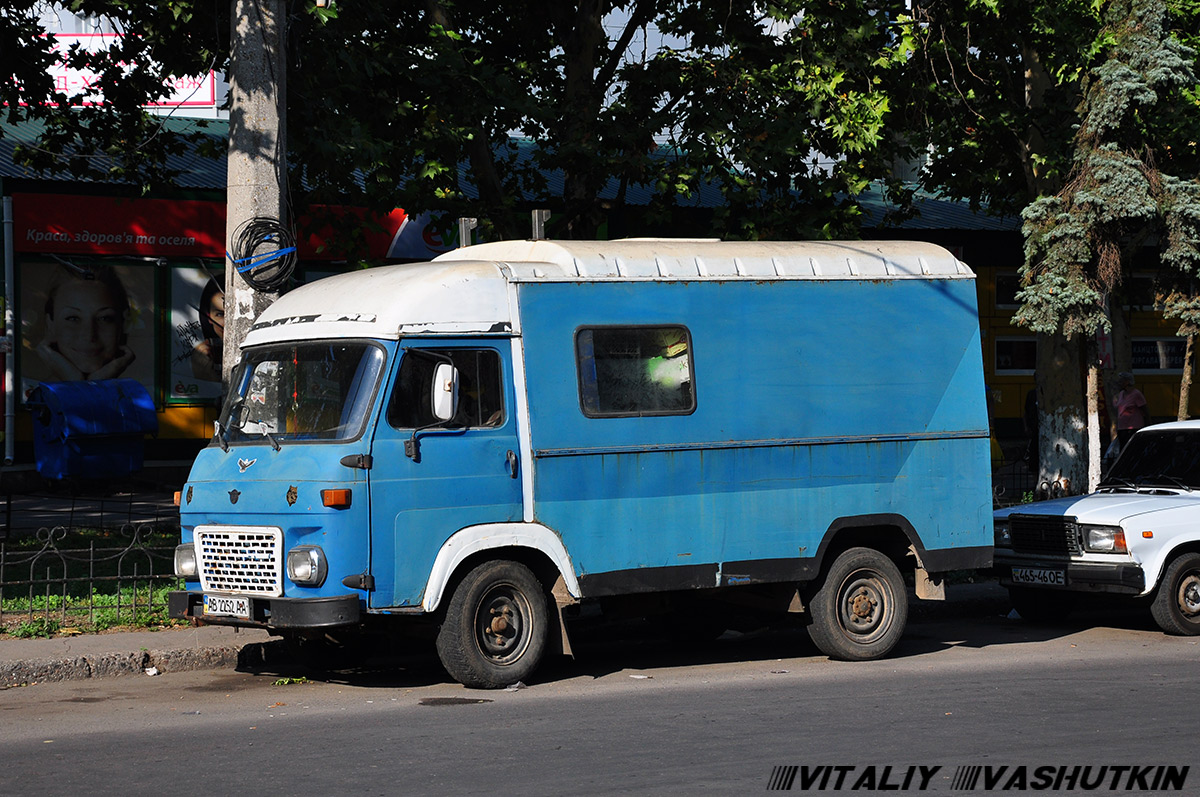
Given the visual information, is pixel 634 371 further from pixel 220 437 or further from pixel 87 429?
pixel 87 429

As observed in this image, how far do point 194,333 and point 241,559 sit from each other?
15.7 meters

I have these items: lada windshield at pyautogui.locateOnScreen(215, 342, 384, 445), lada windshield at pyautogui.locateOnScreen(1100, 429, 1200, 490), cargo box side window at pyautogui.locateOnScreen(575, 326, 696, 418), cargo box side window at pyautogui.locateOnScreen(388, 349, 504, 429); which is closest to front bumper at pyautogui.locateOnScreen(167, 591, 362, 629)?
lada windshield at pyautogui.locateOnScreen(215, 342, 384, 445)

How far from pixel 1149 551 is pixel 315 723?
253 inches

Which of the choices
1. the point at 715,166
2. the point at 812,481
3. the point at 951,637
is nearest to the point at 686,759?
the point at 812,481

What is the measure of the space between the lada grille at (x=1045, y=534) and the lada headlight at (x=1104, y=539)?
0.09 metres

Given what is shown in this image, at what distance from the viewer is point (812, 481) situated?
9.77 metres

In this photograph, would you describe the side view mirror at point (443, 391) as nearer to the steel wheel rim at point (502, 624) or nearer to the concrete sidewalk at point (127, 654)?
the steel wheel rim at point (502, 624)

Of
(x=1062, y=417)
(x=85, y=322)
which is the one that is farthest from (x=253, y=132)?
(x=85, y=322)

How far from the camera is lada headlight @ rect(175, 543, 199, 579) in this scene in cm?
910

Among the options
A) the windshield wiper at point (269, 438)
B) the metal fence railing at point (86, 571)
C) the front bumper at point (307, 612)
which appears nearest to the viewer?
the front bumper at point (307, 612)

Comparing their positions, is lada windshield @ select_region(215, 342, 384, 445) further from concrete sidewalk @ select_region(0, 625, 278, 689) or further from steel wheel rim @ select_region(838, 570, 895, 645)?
steel wheel rim @ select_region(838, 570, 895, 645)

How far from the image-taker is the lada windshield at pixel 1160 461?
1174 centimetres

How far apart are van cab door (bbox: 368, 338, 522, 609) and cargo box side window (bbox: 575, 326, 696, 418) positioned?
51 centimetres

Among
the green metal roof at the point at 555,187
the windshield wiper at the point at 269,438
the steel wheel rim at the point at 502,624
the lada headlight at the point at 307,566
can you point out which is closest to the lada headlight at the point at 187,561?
the windshield wiper at the point at 269,438
